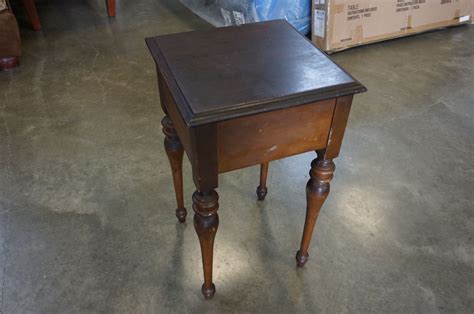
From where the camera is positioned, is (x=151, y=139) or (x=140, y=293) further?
(x=151, y=139)

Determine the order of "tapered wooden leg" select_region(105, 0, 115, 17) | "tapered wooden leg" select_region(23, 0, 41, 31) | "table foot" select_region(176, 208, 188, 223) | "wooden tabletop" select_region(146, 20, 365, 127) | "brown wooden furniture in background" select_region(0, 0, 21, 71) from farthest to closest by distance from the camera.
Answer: "tapered wooden leg" select_region(105, 0, 115, 17), "tapered wooden leg" select_region(23, 0, 41, 31), "brown wooden furniture in background" select_region(0, 0, 21, 71), "table foot" select_region(176, 208, 188, 223), "wooden tabletop" select_region(146, 20, 365, 127)

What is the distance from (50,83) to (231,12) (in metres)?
1.22

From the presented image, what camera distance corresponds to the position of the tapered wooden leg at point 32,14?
2664 mm

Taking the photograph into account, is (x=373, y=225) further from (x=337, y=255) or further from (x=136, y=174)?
(x=136, y=174)

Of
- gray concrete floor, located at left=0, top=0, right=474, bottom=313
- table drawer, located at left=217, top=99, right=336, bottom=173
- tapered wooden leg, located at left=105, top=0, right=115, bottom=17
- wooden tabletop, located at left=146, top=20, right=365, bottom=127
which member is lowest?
gray concrete floor, located at left=0, top=0, right=474, bottom=313

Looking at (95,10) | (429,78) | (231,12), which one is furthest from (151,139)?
(95,10)

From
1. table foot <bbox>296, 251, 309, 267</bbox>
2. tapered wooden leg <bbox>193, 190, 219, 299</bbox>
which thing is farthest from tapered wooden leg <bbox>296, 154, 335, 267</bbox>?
tapered wooden leg <bbox>193, 190, 219, 299</bbox>

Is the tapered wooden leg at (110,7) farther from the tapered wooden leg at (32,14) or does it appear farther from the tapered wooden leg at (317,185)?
the tapered wooden leg at (317,185)

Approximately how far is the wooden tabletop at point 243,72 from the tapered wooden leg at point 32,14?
212cm

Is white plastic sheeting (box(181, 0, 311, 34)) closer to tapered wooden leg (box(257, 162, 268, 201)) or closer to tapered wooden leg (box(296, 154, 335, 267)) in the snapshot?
tapered wooden leg (box(257, 162, 268, 201))

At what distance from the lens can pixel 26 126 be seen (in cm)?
186

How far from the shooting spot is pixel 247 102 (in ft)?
2.61

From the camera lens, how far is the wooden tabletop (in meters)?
0.80

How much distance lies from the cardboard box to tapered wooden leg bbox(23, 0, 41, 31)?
1.86m
